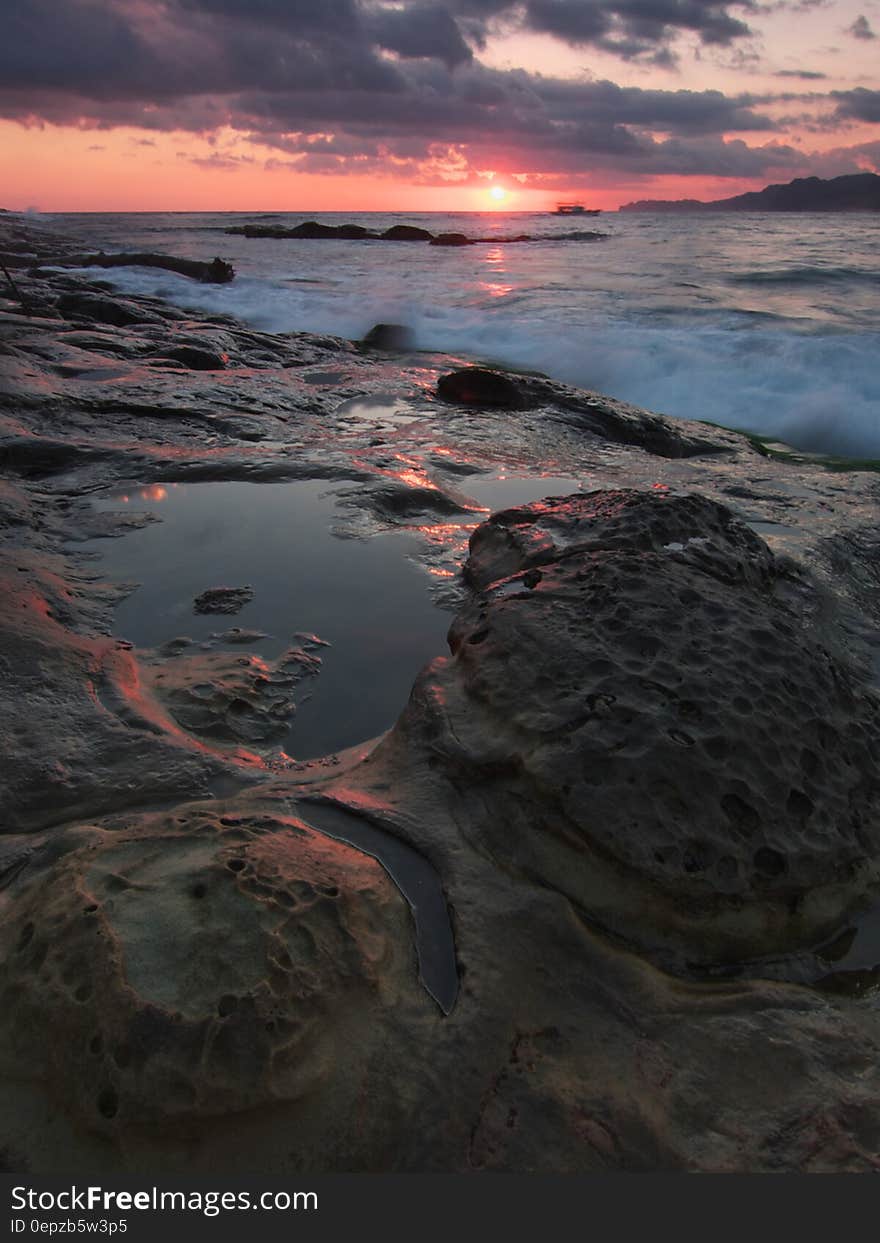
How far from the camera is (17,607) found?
2643 mm

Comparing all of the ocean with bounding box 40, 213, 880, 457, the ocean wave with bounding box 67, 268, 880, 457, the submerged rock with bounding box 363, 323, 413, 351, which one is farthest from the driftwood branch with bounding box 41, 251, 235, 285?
the submerged rock with bounding box 363, 323, 413, 351

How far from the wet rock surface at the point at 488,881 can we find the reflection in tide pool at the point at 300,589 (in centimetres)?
12

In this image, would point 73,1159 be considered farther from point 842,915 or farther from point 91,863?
point 842,915

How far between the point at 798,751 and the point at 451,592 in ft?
5.40

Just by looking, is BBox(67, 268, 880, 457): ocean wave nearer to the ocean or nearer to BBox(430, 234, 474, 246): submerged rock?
the ocean

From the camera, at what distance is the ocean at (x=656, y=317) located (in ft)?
27.5

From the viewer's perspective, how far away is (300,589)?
320 cm

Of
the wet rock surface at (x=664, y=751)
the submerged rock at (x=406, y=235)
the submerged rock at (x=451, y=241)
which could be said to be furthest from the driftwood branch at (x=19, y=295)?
the submerged rock at (x=406, y=235)

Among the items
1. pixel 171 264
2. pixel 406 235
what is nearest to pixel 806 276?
pixel 171 264

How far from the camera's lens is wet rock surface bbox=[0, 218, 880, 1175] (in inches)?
46.4

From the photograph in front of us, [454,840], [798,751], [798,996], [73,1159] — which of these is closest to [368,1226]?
[73,1159]

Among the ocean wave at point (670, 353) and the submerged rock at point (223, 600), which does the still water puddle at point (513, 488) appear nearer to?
the submerged rock at point (223, 600)

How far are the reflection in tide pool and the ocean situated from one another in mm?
5416

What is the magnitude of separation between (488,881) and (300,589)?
1.84m
